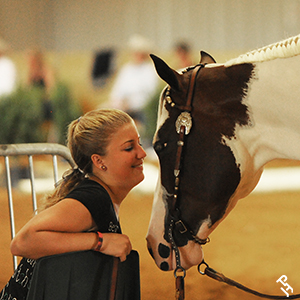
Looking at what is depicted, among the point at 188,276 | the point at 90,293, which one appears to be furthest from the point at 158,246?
the point at 188,276

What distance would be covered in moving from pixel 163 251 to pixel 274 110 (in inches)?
21.4

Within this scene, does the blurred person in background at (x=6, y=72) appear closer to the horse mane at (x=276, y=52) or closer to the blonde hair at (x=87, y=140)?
the blonde hair at (x=87, y=140)

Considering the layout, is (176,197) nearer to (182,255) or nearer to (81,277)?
(182,255)

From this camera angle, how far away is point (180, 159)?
40.7 inches

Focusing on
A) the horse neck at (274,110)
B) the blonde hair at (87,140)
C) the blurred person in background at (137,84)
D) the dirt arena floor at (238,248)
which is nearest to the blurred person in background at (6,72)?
the blurred person in background at (137,84)

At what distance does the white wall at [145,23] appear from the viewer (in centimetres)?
880

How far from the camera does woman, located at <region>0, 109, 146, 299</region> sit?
0.85 m

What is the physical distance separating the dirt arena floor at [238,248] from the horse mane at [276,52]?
5.42 ft

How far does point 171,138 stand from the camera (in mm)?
1046

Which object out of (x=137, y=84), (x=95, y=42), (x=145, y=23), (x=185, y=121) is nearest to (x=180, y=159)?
(x=185, y=121)

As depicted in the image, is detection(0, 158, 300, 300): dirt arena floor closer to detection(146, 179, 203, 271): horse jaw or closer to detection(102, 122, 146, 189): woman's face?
detection(146, 179, 203, 271): horse jaw

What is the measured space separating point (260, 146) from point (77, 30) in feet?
28.7

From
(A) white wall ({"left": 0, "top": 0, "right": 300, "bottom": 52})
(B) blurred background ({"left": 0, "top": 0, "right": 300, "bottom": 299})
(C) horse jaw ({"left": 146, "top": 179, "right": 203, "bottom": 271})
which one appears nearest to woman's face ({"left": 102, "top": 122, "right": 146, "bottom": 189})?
(C) horse jaw ({"left": 146, "top": 179, "right": 203, "bottom": 271})

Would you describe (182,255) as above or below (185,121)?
below
